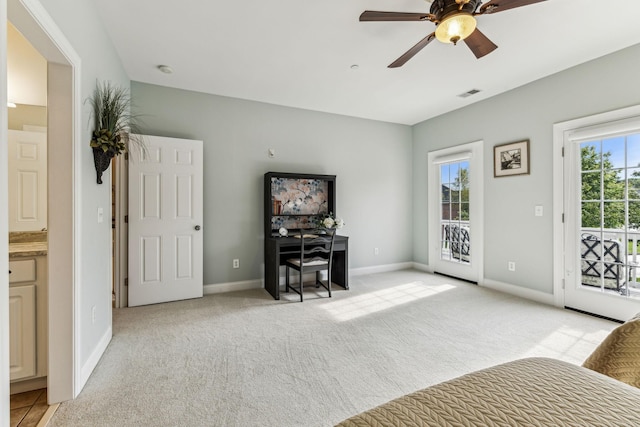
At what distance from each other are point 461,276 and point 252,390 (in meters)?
3.69

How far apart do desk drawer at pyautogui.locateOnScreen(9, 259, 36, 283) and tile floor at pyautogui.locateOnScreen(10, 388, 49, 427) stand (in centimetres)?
73

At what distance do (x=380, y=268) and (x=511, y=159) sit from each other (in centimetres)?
251

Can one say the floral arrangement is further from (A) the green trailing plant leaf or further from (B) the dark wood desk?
(A) the green trailing plant leaf

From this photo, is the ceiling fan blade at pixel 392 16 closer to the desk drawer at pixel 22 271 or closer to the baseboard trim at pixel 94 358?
the desk drawer at pixel 22 271

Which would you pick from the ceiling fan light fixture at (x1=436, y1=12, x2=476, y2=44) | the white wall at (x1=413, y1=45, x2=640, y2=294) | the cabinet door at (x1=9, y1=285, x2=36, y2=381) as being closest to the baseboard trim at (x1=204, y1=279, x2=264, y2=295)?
the cabinet door at (x1=9, y1=285, x2=36, y2=381)

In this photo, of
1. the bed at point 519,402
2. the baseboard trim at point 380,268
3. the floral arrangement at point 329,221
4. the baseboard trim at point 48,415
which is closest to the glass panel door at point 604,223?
the baseboard trim at point 380,268

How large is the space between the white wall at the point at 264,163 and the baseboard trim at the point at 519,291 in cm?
153

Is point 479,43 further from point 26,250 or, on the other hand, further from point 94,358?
point 94,358

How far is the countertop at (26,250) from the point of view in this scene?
1.71m

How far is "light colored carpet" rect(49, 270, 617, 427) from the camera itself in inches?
66.7

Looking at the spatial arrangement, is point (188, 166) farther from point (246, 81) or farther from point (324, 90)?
point (324, 90)

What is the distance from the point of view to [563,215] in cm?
325

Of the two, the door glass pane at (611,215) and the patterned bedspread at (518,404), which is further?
the door glass pane at (611,215)

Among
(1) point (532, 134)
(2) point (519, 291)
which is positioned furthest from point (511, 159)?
(2) point (519, 291)
